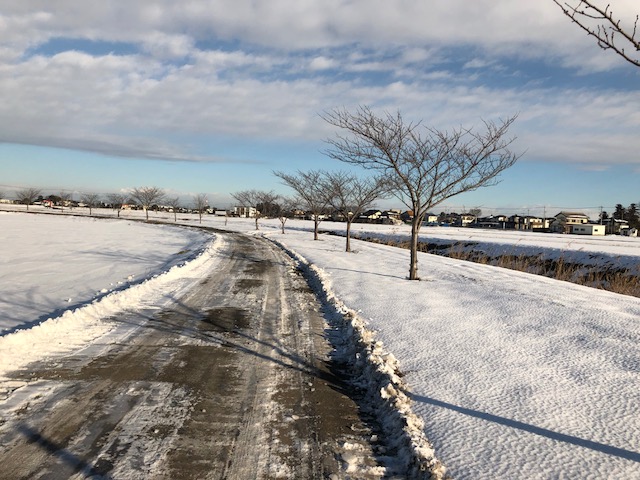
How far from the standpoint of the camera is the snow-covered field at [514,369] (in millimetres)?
3229

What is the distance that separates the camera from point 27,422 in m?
3.52

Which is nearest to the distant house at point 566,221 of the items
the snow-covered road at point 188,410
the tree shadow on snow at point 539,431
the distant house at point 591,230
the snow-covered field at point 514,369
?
the distant house at point 591,230

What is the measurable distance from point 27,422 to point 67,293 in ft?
21.9

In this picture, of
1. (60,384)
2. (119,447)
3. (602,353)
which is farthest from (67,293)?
(602,353)

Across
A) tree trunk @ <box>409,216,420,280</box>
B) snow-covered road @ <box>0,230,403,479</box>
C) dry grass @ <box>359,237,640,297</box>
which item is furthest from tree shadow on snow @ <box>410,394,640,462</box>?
dry grass @ <box>359,237,640,297</box>

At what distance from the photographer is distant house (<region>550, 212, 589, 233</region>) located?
248 ft

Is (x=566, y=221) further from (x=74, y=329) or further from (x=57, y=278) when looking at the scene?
(x=74, y=329)

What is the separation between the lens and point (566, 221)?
275ft

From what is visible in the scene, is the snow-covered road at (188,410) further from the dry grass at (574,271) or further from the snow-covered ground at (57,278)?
the dry grass at (574,271)

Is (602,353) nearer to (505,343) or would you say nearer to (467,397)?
(505,343)

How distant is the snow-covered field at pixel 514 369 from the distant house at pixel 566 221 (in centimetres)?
7551

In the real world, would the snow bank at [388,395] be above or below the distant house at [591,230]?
below

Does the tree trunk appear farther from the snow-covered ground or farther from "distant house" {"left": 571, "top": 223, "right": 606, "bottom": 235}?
"distant house" {"left": 571, "top": 223, "right": 606, "bottom": 235}

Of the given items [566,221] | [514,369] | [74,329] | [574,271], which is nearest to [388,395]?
[514,369]
